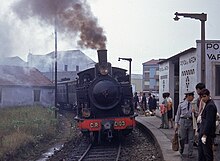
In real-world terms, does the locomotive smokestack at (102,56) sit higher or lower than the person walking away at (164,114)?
higher

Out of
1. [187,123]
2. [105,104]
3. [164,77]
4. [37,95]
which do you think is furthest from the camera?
[37,95]

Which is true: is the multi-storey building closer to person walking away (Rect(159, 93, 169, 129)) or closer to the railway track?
person walking away (Rect(159, 93, 169, 129))

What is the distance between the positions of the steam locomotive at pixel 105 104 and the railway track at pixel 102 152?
18.1 inches

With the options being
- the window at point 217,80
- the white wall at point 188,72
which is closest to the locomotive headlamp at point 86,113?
the white wall at point 188,72

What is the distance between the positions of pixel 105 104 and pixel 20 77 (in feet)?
80.3

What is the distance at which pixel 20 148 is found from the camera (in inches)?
517

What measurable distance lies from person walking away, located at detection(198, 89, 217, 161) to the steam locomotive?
6565mm

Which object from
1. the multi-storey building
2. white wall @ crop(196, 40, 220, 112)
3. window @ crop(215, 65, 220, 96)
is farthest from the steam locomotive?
the multi-storey building

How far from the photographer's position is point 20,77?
37.3 metres

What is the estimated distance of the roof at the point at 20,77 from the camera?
33.9 metres

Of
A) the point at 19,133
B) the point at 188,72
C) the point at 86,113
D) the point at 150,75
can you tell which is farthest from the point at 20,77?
the point at 150,75

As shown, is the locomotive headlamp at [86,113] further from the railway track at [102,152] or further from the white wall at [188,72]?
the white wall at [188,72]

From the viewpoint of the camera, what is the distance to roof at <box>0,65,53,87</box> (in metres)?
33.9

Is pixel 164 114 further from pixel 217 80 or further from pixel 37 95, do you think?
pixel 37 95
